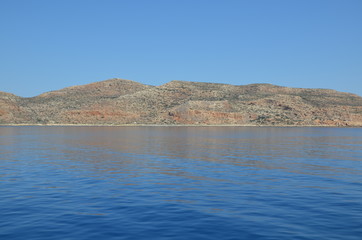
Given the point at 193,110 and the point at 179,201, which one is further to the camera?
the point at 193,110

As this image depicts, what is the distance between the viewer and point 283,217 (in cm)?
1354

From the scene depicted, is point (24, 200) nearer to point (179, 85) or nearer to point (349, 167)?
point (349, 167)

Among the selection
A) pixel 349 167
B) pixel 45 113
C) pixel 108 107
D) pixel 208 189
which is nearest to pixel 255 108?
pixel 108 107

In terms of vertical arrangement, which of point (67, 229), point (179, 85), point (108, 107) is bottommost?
point (67, 229)

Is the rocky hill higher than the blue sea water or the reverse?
higher

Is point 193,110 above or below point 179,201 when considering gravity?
Result: above

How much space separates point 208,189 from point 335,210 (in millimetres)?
6196

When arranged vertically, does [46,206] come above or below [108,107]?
below

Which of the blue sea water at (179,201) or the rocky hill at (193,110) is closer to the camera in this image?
the blue sea water at (179,201)

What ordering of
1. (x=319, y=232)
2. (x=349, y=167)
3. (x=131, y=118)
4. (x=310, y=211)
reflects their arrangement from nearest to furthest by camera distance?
(x=319, y=232), (x=310, y=211), (x=349, y=167), (x=131, y=118)

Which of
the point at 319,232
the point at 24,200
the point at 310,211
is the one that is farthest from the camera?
the point at 24,200

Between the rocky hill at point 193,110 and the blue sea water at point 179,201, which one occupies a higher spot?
the rocky hill at point 193,110

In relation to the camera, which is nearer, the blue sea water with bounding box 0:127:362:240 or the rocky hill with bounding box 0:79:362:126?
the blue sea water with bounding box 0:127:362:240

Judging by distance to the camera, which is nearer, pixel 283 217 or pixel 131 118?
pixel 283 217
